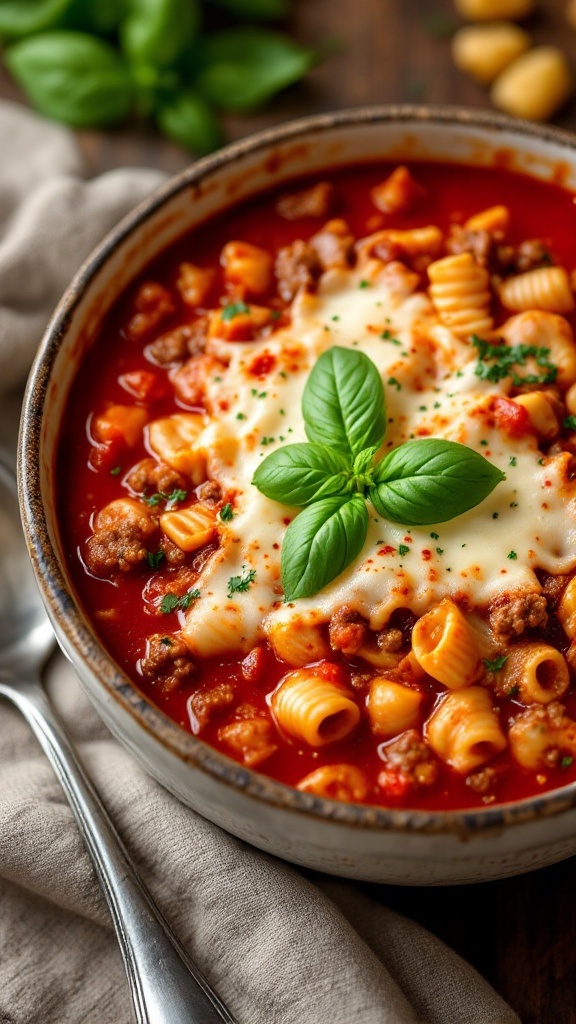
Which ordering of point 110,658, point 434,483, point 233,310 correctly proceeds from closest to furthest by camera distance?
point 110,658 < point 434,483 < point 233,310

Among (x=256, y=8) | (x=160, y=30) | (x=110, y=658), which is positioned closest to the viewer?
(x=110, y=658)

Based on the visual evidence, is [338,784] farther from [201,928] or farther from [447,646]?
[201,928]

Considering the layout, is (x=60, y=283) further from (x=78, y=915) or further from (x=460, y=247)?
(x=78, y=915)

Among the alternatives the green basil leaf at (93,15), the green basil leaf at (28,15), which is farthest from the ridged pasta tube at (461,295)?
the green basil leaf at (28,15)

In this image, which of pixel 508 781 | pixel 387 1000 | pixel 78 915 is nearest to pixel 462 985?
pixel 387 1000

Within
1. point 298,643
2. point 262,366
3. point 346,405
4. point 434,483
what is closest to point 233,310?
point 262,366

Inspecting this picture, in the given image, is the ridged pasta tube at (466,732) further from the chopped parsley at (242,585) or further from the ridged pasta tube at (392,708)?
the chopped parsley at (242,585)
